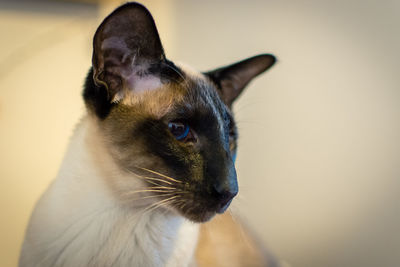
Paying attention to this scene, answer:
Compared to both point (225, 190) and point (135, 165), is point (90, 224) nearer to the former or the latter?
point (135, 165)

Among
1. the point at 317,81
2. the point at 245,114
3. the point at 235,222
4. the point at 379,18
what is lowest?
the point at 235,222

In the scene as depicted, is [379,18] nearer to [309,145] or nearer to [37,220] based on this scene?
[309,145]

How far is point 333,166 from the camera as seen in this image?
1.08 meters

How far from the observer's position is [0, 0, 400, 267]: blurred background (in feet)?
2.90

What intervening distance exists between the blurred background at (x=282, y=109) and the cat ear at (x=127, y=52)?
32 centimetres

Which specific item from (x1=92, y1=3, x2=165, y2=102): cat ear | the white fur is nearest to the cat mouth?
the white fur

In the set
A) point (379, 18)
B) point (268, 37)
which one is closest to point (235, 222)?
point (268, 37)

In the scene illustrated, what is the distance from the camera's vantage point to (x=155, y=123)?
0.68m

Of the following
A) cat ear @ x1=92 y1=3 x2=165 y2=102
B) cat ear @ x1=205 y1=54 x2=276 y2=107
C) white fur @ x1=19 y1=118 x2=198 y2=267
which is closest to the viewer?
cat ear @ x1=92 y1=3 x2=165 y2=102

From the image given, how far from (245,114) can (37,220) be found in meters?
0.75

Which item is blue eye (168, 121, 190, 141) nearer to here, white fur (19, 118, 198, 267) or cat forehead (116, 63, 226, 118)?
cat forehead (116, 63, 226, 118)

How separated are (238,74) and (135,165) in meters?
0.41

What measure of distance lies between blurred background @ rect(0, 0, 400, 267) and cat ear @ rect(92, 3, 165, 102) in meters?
0.32

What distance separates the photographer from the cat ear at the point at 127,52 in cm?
60
